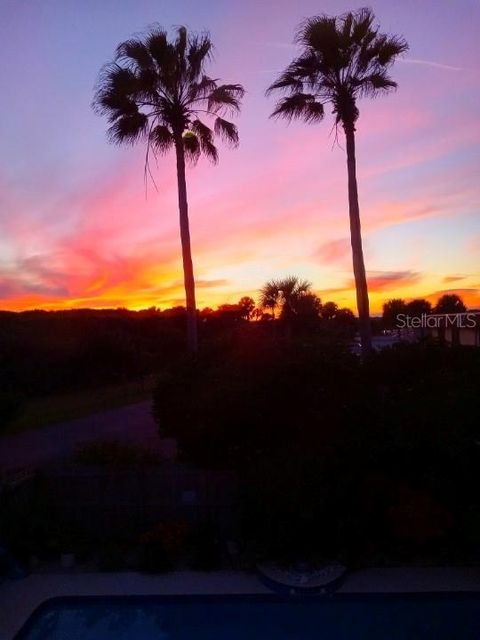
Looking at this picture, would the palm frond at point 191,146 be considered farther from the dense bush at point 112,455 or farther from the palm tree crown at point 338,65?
the dense bush at point 112,455

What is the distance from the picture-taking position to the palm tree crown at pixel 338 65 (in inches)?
733

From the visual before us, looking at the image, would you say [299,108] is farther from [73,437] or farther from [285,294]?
[285,294]

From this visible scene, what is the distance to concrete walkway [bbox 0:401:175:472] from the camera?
46.0ft

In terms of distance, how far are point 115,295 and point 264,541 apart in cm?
2566

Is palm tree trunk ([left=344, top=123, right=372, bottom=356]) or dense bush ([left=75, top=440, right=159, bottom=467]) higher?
palm tree trunk ([left=344, top=123, right=372, bottom=356])

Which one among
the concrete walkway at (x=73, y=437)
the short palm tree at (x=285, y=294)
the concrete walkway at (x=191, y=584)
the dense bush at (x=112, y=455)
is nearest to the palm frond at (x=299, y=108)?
the concrete walkway at (x=73, y=437)

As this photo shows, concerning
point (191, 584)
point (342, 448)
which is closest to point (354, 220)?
point (342, 448)

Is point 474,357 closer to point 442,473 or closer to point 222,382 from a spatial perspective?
point 442,473

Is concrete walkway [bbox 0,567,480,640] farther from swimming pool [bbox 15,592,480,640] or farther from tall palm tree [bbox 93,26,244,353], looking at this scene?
tall palm tree [bbox 93,26,244,353]

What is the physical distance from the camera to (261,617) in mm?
8289

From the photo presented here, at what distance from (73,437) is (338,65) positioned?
11324mm

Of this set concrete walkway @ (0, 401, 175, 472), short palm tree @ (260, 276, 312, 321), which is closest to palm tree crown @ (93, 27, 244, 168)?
concrete walkway @ (0, 401, 175, 472)

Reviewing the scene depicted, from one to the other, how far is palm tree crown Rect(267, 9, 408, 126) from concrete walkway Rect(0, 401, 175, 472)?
8.97m

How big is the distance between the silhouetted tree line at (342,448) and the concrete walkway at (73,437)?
317 centimetres
